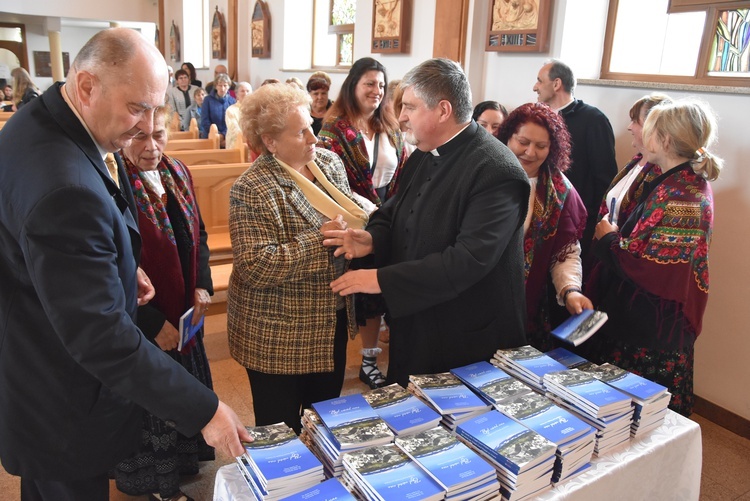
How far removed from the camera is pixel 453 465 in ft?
4.02

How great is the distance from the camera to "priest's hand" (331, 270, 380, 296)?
171 centimetres

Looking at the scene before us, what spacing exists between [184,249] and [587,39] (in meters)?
3.20

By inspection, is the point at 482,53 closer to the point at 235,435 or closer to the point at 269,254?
the point at 269,254

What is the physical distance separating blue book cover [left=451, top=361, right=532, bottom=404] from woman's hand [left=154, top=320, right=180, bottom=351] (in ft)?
3.18

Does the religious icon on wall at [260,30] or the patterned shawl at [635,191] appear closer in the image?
the patterned shawl at [635,191]

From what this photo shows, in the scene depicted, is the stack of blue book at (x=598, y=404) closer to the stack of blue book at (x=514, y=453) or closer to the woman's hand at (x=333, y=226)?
the stack of blue book at (x=514, y=453)

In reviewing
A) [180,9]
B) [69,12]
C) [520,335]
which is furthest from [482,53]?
[69,12]

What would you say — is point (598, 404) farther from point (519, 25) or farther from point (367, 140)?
point (519, 25)

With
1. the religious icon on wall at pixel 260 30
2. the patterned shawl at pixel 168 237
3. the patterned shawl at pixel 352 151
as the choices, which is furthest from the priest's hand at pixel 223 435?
the religious icon on wall at pixel 260 30

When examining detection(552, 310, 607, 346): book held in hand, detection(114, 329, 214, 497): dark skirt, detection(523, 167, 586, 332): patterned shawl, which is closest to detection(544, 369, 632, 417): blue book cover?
detection(552, 310, 607, 346): book held in hand

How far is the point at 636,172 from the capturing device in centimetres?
298

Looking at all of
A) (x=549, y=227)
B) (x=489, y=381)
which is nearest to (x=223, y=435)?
(x=489, y=381)

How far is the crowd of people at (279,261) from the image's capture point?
1205mm

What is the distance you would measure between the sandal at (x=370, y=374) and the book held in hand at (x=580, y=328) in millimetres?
1713
